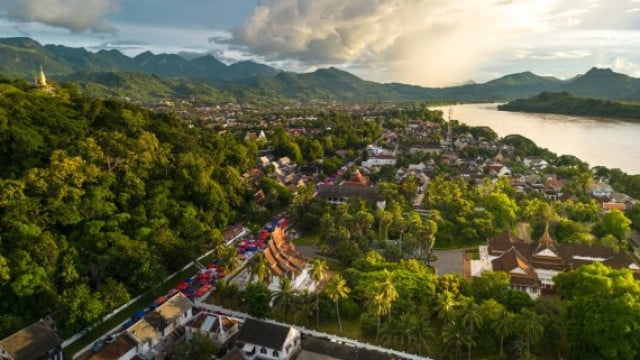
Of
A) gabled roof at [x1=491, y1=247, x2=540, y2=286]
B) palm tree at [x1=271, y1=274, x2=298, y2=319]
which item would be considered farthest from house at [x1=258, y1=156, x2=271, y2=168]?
gabled roof at [x1=491, y1=247, x2=540, y2=286]

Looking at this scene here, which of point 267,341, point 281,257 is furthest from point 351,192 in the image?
point 267,341

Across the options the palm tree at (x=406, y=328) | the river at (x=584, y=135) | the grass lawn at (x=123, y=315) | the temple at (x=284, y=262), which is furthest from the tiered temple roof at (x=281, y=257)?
the river at (x=584, y=135)

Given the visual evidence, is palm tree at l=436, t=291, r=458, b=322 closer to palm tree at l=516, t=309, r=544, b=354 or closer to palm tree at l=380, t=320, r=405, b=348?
palm tree at l=380, t=320, r=405, b=348

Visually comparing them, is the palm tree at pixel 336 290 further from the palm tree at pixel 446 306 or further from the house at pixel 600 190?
the house at pixel 600 190

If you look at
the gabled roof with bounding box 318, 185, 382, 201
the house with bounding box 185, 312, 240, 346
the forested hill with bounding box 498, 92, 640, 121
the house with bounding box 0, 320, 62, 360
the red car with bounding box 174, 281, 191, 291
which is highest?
the forested hill with bounding box 498, 92, 640, 121

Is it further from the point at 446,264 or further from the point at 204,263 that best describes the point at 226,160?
the point at 446,264

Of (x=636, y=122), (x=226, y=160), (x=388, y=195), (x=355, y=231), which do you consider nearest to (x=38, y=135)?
(x=226, y=160)

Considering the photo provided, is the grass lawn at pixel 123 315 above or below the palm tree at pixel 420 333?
below
